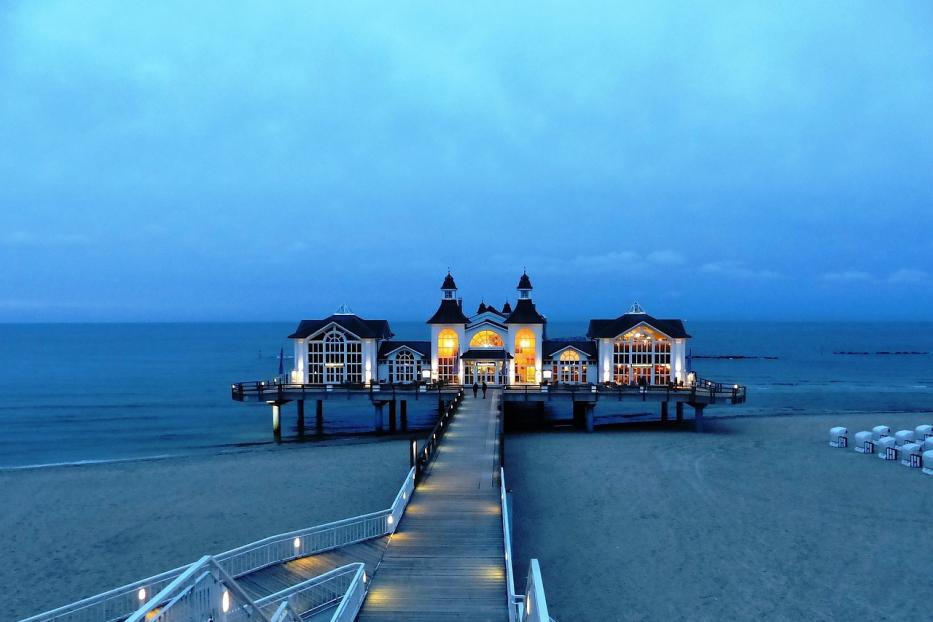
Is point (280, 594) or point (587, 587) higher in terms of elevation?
point (280, 594)

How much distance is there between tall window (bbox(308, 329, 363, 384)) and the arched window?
7.34 meters

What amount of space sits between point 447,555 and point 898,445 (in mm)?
24815

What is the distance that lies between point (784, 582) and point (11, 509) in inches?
939

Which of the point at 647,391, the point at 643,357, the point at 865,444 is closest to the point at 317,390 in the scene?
the point at 647,391

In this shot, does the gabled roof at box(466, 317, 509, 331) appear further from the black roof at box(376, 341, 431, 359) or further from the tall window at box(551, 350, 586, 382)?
the tall window at box(551, 350, 586, 382)

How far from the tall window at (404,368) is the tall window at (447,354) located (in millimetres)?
1525

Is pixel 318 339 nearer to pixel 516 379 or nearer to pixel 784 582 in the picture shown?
pixel 516 379

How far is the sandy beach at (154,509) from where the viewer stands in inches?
624

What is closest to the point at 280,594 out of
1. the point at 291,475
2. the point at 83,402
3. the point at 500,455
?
the point at 500,455

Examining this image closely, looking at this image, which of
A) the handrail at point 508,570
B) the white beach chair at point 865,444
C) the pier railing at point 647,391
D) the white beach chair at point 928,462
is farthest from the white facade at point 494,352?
the handrail at point 508,570

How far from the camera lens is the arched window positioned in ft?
130

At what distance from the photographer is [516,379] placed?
39531 millimetres

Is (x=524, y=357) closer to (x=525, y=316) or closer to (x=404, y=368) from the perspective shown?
(x=525, y=316)

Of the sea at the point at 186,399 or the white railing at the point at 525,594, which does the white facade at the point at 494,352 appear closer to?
the sea at the point at 186,399
